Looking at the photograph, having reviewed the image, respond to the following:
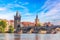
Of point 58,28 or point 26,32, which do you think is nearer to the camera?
point 58,28

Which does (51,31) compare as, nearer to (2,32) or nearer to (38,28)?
(38,28)

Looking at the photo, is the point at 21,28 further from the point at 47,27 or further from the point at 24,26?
the point at 47,27

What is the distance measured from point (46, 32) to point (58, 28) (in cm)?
156

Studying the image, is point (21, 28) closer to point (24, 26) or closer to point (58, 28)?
point (24, 26)

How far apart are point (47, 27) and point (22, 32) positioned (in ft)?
5.23

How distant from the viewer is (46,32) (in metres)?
12.9

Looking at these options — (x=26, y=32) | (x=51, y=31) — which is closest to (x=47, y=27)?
(x=51, y=31)

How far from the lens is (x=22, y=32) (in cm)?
1280

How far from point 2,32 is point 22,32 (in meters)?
1.40

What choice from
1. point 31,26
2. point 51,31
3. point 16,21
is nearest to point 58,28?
point 51,31

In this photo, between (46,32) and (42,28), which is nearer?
(42,28)

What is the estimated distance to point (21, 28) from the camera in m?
12.4

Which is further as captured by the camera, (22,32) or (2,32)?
(22,32)

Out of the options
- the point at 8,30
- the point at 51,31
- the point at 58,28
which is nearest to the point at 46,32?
the point at 51,31
